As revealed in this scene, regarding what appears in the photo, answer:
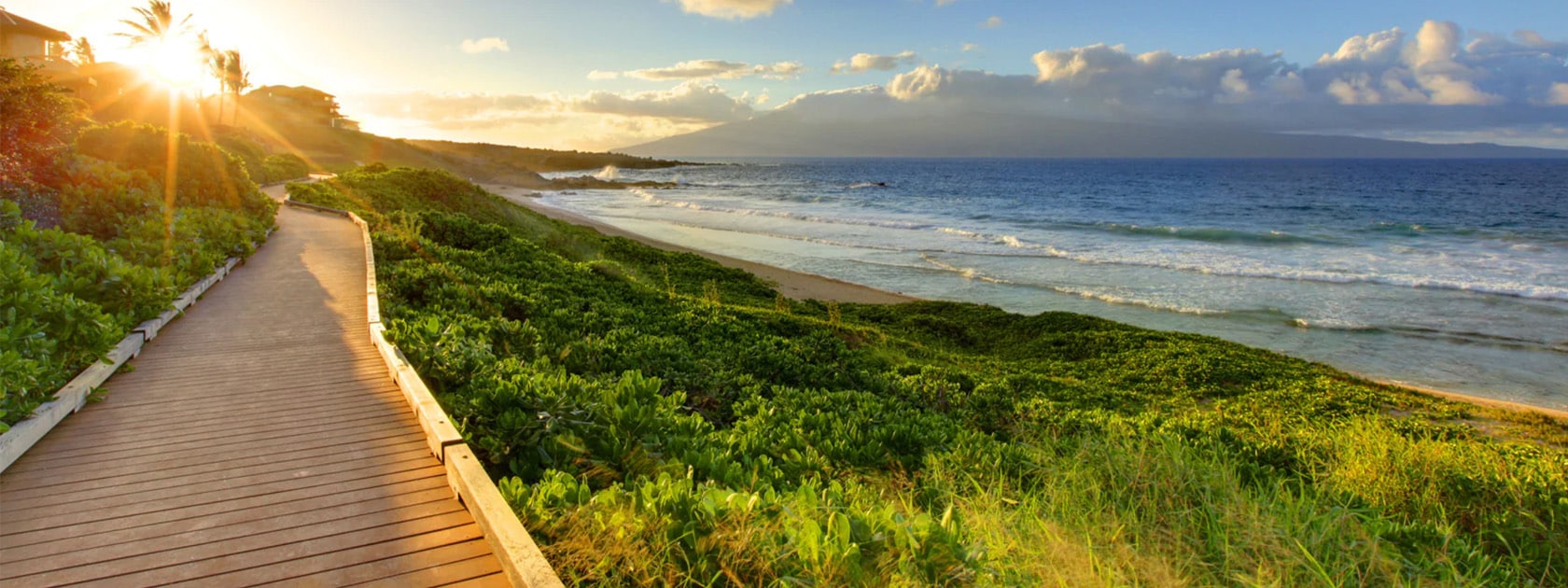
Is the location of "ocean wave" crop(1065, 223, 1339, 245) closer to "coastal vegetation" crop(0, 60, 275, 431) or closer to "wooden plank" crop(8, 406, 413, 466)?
"coastal vegetation" crop(0, 60, 275, 431)

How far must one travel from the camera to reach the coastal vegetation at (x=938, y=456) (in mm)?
3596

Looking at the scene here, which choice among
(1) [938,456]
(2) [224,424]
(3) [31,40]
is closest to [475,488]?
(2) [224,424]

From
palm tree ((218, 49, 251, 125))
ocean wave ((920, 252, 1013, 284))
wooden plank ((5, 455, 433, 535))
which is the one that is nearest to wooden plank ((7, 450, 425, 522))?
wooden plank ((5, 455, 433, 535))

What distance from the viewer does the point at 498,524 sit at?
4.04 metres

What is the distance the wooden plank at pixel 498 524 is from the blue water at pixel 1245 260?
50.2ft

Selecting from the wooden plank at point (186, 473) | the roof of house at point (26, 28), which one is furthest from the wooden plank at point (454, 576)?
the roof of house at point (26, 28)

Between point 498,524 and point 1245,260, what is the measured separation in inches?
1174

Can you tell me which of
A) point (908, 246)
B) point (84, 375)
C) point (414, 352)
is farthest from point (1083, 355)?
point (908, 246)

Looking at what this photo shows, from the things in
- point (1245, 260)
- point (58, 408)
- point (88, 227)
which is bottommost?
point (58, 408)

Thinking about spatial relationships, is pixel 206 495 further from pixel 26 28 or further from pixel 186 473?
pixel 26 28

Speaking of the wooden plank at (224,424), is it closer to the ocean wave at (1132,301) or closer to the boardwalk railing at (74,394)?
the boardwalk railing at (74,394)

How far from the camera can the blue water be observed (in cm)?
1584

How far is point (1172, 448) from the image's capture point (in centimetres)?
554

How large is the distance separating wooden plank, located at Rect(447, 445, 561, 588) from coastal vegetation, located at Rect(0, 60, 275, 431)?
115 inches
